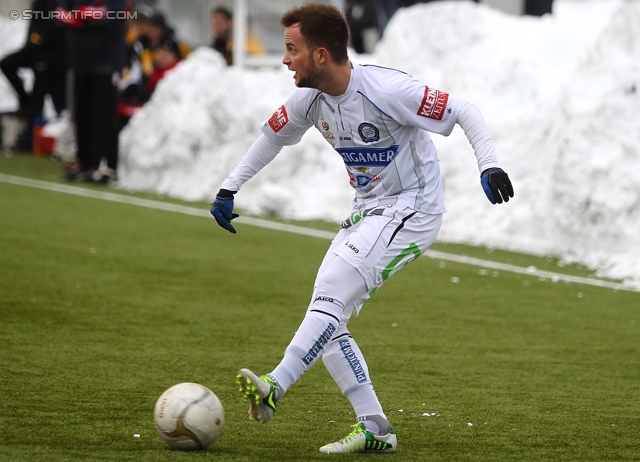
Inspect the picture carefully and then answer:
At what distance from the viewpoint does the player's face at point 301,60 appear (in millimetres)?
4348

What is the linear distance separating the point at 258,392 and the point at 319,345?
0.36 meters

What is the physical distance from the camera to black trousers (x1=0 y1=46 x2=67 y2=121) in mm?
17084

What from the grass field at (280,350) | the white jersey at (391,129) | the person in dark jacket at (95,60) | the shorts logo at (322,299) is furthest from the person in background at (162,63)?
the shorts logo at (322,299)

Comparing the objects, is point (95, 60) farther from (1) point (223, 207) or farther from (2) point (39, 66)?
(1) point (223, 207)

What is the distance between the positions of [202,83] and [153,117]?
85 cm

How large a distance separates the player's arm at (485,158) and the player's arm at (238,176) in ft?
2.94

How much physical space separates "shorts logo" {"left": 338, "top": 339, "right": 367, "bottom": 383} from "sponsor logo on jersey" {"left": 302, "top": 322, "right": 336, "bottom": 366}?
0.66ft

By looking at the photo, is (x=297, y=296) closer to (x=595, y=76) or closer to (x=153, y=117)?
(x=595, y=76)

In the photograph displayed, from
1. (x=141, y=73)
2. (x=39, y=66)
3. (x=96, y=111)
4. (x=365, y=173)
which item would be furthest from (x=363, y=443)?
(x=39, y=66)

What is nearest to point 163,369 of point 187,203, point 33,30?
point 187,203

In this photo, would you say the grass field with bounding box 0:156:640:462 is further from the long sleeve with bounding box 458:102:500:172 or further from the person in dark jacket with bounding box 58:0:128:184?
the person in dark jacket with bounding box 58:0:128:184

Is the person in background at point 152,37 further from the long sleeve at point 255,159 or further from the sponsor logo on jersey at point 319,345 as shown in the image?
the sponsor logo on jersey at point 319,345

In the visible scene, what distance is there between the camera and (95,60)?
13414 mm

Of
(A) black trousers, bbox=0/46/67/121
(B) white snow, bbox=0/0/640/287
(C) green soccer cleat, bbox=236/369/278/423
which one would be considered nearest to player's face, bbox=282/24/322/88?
(C) green soccer cleat, bbox=236/369/278/423
